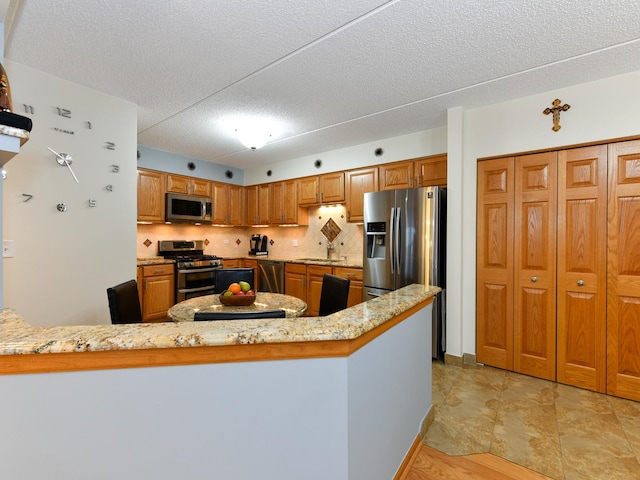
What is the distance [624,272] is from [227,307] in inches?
118

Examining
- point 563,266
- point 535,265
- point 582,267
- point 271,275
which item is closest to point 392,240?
point 535,265

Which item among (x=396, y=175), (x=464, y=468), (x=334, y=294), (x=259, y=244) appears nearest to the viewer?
(x=464, y=468)

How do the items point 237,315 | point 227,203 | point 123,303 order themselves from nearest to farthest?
point 237,315
point 123,303
point 227,203

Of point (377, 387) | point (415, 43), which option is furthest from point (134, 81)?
point (377, 387)

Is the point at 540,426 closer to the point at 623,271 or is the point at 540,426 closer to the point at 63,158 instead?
the point at 623,271

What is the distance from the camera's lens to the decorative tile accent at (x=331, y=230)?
4766 millimetres

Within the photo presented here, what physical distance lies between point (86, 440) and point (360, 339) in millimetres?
852

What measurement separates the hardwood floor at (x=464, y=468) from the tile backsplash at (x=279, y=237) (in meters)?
2.91

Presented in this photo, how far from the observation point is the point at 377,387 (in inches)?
49.5

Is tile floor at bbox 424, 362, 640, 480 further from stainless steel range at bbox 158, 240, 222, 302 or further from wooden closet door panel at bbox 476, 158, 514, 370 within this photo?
stainless steel range at bbox 158, 240, 222, 302

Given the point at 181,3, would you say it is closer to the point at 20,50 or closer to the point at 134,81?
the point at 134,81

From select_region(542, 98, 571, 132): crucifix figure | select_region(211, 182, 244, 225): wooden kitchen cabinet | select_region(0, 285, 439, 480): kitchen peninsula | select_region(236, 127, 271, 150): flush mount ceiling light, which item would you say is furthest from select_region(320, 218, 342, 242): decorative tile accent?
select_region(0, 285, 439, 480): kitchen peninsula

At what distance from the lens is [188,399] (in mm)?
903

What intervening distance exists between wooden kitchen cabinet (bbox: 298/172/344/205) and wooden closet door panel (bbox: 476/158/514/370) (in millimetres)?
1914
